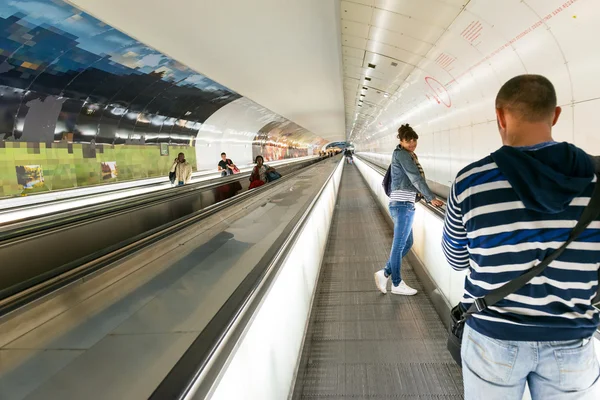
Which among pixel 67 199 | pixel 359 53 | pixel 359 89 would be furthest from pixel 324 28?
pixel 67 199

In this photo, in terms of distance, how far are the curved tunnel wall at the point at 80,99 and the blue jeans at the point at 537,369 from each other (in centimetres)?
900

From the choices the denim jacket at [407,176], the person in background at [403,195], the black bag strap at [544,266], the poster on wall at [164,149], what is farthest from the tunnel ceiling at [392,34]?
the poster on wall at [164,149]

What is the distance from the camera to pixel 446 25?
18.7 feet

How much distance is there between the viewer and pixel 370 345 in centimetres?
327

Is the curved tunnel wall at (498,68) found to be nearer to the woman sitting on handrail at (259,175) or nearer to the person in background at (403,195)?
the person in background at (403,195)

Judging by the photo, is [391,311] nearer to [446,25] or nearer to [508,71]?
[508,71]

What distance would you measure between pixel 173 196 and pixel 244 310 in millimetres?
7294

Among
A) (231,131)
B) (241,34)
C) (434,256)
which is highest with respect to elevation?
(241,34)

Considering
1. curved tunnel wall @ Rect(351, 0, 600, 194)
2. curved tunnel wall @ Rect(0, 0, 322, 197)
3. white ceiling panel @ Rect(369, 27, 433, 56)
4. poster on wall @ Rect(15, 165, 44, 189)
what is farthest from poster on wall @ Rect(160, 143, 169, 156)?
white ceiling panel @ Rect(369, 27, 433, 56)

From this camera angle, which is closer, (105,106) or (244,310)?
(244,310)

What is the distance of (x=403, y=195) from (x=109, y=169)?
12.5m

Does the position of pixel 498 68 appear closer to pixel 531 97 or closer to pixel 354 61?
pixel 531 97

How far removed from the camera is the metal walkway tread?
2678 mm

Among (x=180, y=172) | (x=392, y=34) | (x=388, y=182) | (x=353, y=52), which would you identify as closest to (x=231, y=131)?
(x=180, y=172)
